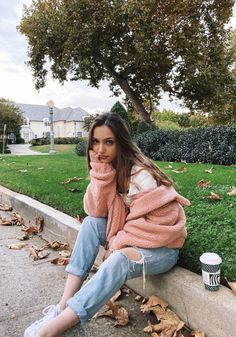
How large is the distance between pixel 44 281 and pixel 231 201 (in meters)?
1.83

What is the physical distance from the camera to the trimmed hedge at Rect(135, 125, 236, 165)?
7836 millimetres

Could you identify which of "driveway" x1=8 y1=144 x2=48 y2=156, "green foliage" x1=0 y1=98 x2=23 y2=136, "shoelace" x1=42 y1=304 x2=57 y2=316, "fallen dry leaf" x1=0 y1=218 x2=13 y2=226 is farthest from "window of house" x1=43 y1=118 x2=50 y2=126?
"shoelace" x1=42 y1=304 x2=57 y2=316

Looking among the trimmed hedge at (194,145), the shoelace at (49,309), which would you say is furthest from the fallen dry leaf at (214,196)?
the trimmed hedge at (194,145)

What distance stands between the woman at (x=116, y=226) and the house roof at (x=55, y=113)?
226 ft

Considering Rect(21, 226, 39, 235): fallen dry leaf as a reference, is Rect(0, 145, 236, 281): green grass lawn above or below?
above

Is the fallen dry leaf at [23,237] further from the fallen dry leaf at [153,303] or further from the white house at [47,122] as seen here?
the white house at [47,122]

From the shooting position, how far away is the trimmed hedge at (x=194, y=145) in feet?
25.7

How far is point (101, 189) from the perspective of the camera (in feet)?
7.38

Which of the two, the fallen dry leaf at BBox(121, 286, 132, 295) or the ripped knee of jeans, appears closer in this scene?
the ripped knee of jeans

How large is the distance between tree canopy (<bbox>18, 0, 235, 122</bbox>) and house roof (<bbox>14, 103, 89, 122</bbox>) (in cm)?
5280

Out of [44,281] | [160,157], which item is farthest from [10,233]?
[160,157]

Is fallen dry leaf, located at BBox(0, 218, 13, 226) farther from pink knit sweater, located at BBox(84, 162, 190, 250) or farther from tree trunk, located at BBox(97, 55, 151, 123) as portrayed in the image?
tree trunk, located at BBox(97, 55, 151, 123)

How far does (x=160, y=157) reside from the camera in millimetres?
10023

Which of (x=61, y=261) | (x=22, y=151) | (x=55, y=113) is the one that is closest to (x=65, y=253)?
(x=61, y=261)
